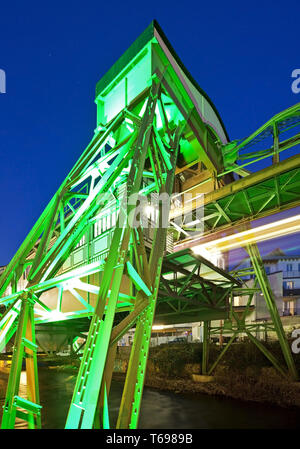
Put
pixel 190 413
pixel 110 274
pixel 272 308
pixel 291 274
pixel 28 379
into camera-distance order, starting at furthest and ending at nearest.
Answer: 1. pixel 291 274
2. pixel 272 308
3. pixel 190 413
4. pixel 28 379
5. pixel 110 274

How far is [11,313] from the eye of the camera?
618cm

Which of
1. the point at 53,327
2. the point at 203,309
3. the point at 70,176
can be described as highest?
the point at 70,176

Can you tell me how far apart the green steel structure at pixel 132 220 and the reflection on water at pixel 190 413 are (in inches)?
98.5

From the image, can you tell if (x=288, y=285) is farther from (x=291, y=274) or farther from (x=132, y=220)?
(x=132, y=220)

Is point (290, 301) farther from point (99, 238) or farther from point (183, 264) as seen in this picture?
point (99, 238)

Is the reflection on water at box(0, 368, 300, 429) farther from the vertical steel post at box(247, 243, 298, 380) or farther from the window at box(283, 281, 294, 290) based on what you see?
the window at box(283, 281, 294, 290)

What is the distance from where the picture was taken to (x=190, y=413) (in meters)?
10.5

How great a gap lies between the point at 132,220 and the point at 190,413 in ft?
29.1

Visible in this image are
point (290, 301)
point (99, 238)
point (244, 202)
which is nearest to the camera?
point (99, 238)

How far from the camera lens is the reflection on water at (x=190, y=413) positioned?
898 centimetres

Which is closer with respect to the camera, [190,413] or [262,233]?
[190,413]

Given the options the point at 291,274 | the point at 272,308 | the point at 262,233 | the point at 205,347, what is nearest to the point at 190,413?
the point at 205,347
